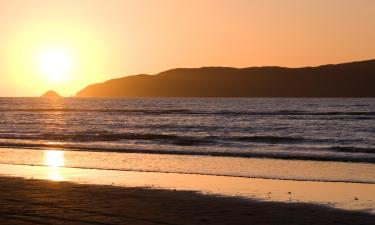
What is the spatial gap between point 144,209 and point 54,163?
14.6 metres

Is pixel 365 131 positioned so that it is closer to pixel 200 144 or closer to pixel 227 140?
pixel 227 140

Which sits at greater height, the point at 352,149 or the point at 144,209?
the point at 144,209

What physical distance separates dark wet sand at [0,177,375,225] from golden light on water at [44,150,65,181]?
182 inches

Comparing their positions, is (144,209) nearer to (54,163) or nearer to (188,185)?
(188,185)

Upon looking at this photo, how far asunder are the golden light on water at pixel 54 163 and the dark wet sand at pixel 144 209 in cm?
461

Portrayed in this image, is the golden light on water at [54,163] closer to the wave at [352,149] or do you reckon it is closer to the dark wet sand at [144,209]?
the dark wet sand at [144,209]

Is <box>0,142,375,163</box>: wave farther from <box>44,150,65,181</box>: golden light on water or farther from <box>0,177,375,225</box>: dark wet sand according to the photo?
<box>0,177,375,225</box>: dark wet sand

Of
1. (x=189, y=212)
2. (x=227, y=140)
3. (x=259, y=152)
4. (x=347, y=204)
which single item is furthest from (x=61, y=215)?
(x=227, y=140)

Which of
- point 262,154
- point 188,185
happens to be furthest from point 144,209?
point 262,154

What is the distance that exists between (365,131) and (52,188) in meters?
42.4

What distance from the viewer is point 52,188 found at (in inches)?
675

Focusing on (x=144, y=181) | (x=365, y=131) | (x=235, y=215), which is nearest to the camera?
(x=235, y=215)

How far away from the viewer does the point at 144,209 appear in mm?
13750

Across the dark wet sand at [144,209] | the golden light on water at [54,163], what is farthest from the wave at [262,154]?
the dark wet sand at [144,209]
